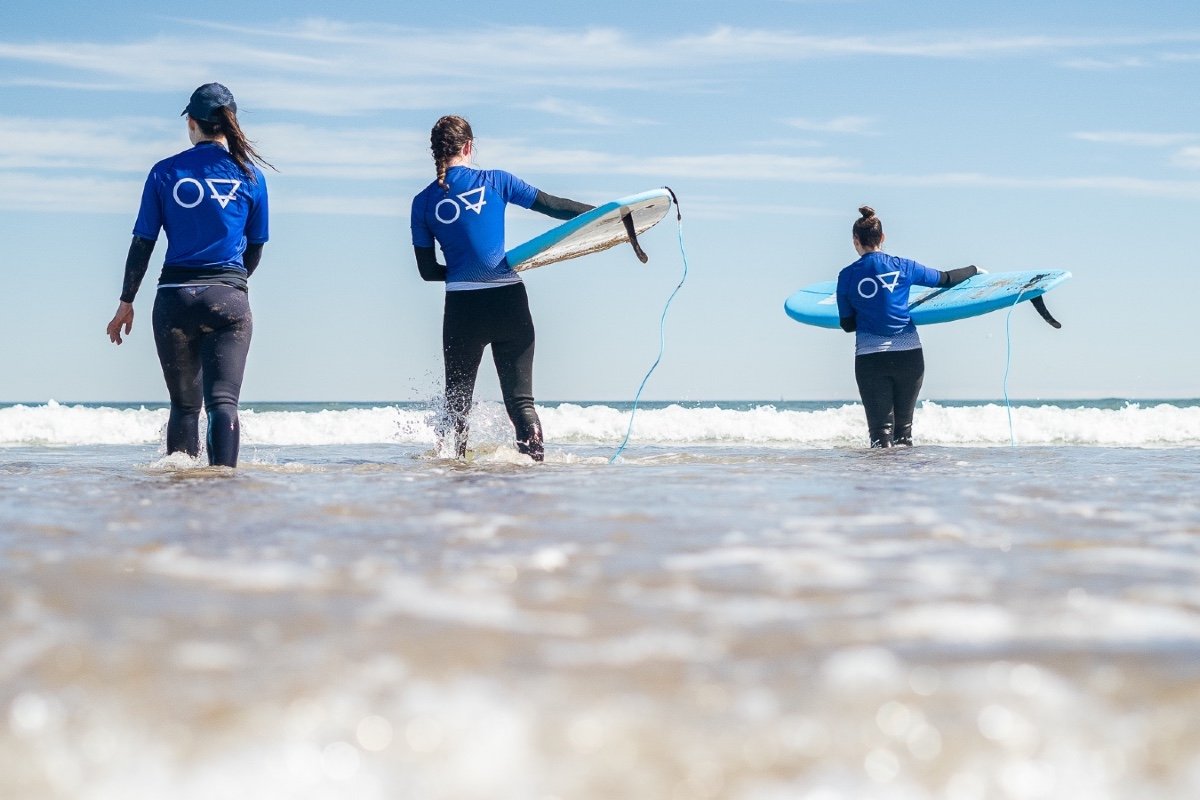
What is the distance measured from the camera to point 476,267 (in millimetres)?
5223

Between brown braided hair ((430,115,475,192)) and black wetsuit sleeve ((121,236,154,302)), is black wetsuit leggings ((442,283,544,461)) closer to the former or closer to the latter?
brown braided hair ((430,115,475,192))

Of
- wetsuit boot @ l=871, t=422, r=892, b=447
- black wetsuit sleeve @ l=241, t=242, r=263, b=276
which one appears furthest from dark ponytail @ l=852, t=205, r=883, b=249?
black wetsuit sleeve @ l=241, t=242, r=263, b=276

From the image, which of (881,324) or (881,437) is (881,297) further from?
(881,437)

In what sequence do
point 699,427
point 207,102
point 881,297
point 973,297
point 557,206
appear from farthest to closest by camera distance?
point 699,427, point 973,297, point 881,297, point 557,206, point 207,102

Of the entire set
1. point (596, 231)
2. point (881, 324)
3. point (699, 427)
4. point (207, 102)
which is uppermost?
point (207, 102)

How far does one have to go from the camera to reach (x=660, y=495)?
3365mm

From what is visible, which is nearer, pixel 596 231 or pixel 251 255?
pixel 251 255

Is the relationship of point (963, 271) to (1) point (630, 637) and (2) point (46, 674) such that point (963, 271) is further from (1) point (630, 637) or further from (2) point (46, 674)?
(2) point (46, 674)

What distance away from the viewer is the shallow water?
1137mm

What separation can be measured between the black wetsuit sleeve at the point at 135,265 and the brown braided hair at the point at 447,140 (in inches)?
54.7

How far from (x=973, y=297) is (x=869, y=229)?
Result: 192 cm

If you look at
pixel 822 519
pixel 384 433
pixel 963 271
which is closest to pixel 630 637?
pixel 822 519

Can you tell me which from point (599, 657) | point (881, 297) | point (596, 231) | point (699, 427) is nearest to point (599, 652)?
point (599, 657)

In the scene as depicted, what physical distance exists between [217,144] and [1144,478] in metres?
3.99
